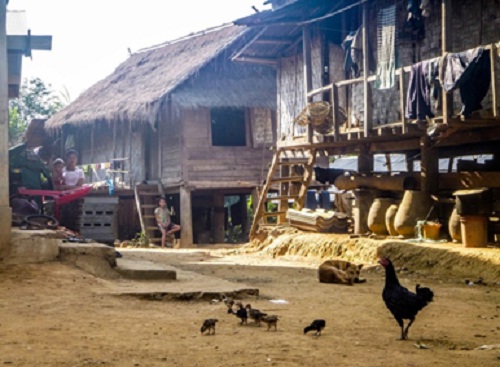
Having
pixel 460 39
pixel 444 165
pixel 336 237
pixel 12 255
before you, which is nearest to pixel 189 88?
pixel 444 165

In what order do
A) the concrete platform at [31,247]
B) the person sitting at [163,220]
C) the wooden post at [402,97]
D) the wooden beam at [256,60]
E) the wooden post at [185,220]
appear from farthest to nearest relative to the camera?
the person sitting at [163,220], the wooden post at [185,220], the wooden beam at [256,60], the wooden post at [402,97], the concrete platform at [31,247]

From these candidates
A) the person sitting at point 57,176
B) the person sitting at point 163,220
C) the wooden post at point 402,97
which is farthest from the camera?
the person sitting at point 163,220

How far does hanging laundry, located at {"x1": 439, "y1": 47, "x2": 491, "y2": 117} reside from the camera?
44.9 feet

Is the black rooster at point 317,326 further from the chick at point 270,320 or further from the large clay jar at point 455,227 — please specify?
the large clay jar at point 455,227

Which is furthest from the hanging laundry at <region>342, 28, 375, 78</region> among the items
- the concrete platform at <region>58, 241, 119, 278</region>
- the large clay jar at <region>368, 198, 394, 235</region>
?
the concrete platform at <region>58, 241, 119, 278</region>

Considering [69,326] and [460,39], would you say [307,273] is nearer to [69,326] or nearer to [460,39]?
[460,39]

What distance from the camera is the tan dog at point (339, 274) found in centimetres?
1273

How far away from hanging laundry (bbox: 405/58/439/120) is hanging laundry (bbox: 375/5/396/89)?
1055 millimetres

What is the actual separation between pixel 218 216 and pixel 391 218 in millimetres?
12219

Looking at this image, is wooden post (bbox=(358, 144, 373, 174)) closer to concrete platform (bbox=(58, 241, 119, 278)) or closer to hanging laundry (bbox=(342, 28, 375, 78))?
hanging laundry (bbox=(342, 28, 375, 78))

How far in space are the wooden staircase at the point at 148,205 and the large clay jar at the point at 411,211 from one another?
39.1 ft

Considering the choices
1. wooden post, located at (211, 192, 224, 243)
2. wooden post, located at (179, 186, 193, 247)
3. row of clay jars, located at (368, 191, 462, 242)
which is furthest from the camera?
wooden post, located at (211, 192, 224, 243)

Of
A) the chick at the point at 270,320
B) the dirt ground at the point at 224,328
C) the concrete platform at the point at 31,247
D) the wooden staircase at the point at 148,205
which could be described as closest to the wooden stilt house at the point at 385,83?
the dirt ground at the point at 224,328

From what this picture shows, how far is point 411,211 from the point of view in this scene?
1595cm
